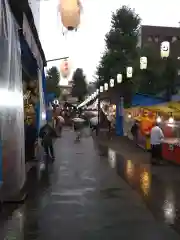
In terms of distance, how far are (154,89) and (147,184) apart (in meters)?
31.4

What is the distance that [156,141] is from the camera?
18766 mm

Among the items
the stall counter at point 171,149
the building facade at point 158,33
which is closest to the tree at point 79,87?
the building facade at point 158,33

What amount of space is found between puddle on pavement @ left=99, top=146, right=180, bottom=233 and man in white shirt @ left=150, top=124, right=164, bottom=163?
138 centimetres

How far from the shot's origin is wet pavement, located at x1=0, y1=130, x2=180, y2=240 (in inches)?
286

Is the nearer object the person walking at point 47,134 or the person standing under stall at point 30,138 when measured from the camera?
the person standing under stall at point 30,138

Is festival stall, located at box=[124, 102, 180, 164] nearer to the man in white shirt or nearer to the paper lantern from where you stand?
the man in white shirt

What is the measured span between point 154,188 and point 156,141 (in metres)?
7.02

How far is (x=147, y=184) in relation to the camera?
41.1ft

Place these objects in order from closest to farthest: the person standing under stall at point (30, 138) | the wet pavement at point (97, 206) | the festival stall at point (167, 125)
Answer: the wet pavement at point (97, 206)
the person standing under stall at point (30, 138)
the festival stall at point (167, 125)

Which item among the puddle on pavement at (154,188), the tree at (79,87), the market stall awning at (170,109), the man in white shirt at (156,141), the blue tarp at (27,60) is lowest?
the puddle on pavement at (154,188)

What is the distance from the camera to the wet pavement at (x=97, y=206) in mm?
7273

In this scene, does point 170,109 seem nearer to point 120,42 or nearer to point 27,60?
point 27,60

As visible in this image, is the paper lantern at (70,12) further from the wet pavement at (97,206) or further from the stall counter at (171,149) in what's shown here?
the stall counter at (171,149)

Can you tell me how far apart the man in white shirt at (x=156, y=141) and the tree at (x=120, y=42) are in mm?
33927
